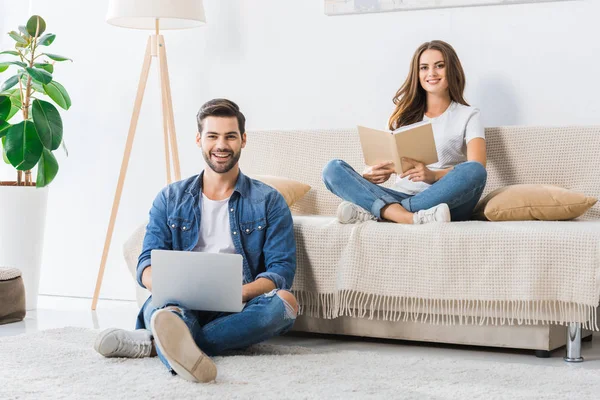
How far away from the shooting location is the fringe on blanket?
2.54 metres

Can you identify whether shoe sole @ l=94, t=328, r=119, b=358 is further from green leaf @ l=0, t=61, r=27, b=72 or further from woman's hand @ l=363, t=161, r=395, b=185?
green leaf @ l=0, t=61, r=27, b=72

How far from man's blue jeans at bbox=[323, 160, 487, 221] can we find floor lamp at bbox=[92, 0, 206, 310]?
3.25ft

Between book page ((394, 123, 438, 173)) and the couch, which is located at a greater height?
book page ((394, 123, 438, 173))

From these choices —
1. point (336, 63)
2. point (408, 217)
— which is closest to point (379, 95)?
point (336, 63)

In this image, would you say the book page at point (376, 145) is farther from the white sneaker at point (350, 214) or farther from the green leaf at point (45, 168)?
the green leaf at point (45, 168)

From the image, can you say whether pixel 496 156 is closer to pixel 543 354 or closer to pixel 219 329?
pixel 543 354

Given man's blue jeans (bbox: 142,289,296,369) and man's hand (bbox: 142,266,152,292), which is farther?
man's hand (bbox: 142,266,152,292)

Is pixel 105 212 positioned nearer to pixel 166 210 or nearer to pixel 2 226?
pixel 2 226

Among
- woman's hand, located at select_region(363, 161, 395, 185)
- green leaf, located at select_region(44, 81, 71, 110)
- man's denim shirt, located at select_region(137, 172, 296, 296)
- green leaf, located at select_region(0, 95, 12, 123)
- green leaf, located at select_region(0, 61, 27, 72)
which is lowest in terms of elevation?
man's denim shirt, located at select_region(137, 172, 296, 296)

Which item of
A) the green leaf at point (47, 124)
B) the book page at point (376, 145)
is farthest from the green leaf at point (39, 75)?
the book page at point (376, 145)

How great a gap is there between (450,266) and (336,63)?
145 centimetres

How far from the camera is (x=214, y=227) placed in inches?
107

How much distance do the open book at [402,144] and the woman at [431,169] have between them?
40 mm

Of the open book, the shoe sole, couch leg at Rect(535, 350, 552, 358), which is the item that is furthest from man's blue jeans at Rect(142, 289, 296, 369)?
couch leg at Rect(535, 350, 552, 358)
